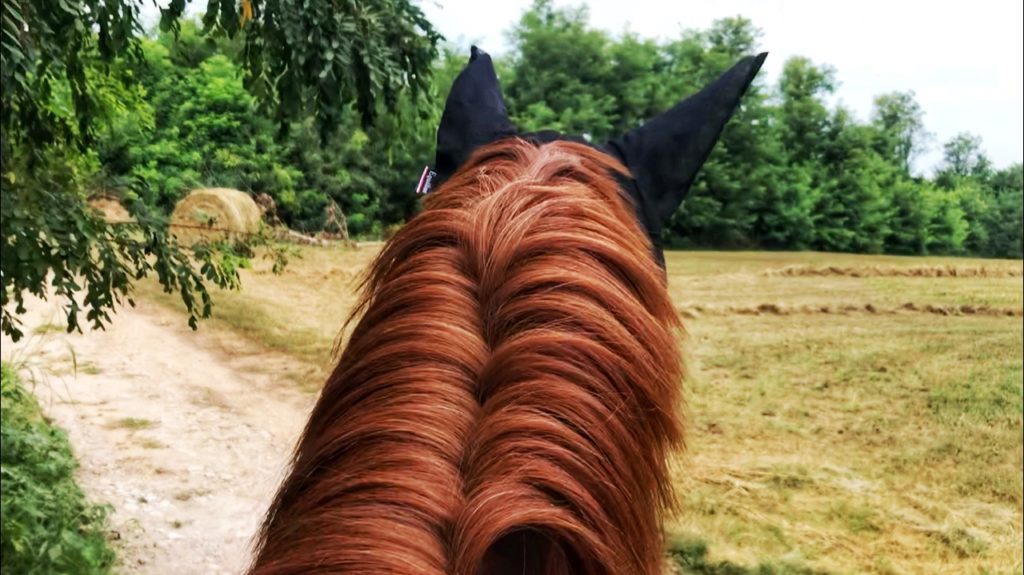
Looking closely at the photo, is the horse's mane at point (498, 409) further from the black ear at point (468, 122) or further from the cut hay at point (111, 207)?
the cut hay at point (111, 207)

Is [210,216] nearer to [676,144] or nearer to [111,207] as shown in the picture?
[111,207]

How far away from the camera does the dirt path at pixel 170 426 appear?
3.74 meters

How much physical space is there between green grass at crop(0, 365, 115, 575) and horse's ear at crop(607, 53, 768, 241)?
281 centimetres

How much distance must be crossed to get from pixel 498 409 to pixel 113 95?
2.50 m

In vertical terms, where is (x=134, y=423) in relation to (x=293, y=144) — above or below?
→ below

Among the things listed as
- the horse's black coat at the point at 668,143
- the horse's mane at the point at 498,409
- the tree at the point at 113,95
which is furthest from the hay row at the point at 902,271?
the horse's mane at the point at 498,409

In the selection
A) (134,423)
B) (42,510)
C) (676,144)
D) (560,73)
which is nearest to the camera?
(676,144)

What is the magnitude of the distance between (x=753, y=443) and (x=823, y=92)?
2.94 m

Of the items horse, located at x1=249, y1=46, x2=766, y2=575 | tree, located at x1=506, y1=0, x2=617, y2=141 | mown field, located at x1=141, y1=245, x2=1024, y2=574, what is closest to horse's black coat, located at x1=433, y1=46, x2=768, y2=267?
horse, located at x1=249, y1=46, x2=766, y2=575

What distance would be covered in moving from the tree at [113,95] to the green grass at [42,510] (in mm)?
1117

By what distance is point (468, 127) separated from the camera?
56.2 inches

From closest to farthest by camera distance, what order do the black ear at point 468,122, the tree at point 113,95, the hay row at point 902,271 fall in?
A: the black ear at point 468,122 < the tree at point 113,95 < the hay row at point 902,271

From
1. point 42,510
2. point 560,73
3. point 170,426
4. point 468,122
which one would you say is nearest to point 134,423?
point 170,426

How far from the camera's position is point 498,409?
0.80 meters
